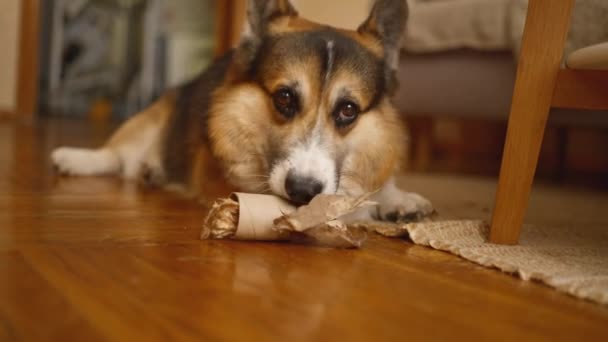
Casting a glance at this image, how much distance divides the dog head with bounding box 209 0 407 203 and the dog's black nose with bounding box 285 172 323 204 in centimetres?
3

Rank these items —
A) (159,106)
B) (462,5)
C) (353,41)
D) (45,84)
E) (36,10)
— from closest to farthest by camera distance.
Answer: (353,41)
(159,106)
(462,5)
(36,10)
(45,84)

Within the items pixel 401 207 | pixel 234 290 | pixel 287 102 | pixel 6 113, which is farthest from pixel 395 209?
pixel 6 113

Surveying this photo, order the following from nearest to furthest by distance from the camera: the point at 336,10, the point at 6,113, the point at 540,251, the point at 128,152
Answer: the point at 540,251 < the point at 128,152 < the point at 336,10 < the point at 6,113

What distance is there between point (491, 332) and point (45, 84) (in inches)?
273

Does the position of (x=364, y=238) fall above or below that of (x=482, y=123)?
below

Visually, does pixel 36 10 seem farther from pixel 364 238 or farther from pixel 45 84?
pixel 364 238

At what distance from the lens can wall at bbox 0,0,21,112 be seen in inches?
231

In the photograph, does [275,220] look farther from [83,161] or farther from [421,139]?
[421,139]

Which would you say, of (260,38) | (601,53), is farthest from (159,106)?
(601,53)

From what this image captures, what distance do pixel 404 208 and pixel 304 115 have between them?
375 mm

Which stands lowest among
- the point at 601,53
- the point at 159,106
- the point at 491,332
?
the point at 491,332

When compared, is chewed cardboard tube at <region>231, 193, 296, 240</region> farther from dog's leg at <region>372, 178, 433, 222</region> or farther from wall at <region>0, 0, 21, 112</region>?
wall at <region>0, 0, 21, 112</region>

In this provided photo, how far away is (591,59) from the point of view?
1.24 meters

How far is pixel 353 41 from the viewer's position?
177 cm
